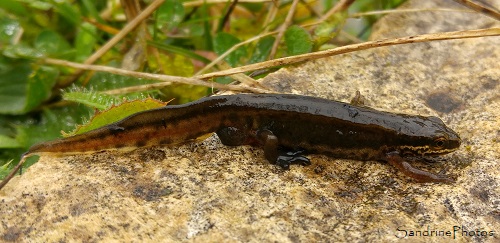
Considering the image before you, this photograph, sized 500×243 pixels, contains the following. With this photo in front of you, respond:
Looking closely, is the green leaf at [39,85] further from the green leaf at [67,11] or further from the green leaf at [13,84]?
the green leaf at [67,11]

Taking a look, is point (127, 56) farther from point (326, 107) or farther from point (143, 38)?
point (326, 107)

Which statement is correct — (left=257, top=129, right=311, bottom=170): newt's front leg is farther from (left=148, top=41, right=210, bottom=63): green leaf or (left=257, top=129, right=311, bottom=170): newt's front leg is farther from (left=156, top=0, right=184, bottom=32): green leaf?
(left=156, top=0, right=184, bottom=32): green leaf

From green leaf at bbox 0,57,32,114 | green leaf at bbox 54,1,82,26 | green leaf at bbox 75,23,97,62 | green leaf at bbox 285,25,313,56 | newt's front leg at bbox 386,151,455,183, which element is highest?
green leaf at bbox 285,25,313,56

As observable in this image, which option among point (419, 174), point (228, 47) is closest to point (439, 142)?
point (419, 174)

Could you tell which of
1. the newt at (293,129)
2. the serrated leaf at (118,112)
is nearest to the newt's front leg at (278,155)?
the newt at (293,129)

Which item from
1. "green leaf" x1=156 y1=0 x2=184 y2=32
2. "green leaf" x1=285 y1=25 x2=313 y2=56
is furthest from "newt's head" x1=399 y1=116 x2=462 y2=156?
"green leaf" x1=156 y1=0 x2=184 y2=32
